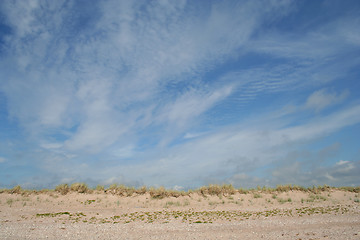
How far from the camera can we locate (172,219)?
795 inches

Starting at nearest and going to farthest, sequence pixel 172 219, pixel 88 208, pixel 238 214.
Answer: pixel 172 219 < pixel 238 214 < pixel 88 208

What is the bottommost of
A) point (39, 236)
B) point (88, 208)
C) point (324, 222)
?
point (324, 222)

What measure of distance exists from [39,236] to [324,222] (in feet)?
61.6

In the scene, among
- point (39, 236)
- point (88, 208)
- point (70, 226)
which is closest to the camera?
point (39, 236)

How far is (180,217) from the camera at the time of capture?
21031 millimetres

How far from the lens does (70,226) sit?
17.3 m

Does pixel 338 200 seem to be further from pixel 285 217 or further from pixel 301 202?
pixel 285 217

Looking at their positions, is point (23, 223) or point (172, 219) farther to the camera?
point (172, 219)

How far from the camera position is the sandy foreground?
1523cm

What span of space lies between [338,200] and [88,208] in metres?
27.6

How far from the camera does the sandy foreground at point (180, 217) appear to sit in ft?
50.0

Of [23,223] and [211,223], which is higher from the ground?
[23,223]

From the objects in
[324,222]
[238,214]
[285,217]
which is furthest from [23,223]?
[324,222]

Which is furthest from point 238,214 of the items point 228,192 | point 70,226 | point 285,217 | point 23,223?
point 23,223
